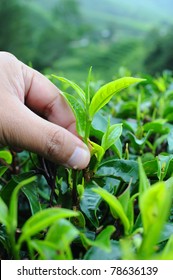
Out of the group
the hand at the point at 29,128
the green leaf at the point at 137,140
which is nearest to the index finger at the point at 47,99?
the hand at the point at 29,128

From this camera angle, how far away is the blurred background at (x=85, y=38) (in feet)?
39.7

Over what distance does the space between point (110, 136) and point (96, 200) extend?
141 mm

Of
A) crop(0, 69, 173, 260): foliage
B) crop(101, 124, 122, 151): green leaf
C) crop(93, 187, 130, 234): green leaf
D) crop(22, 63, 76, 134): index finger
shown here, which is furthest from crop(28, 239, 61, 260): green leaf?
crop(22, 63, 76, 134): index finger

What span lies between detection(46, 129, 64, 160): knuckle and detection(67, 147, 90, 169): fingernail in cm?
5

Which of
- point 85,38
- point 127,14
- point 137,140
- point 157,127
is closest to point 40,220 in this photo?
point 137,140

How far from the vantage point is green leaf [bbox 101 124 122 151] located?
2.77ft

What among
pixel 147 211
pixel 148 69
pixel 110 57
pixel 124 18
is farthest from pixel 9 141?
pixel 124 18

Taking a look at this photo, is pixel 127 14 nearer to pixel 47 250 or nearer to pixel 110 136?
pixel 110 136

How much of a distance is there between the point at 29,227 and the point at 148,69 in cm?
1171

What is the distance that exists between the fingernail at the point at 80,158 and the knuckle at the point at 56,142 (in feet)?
0.15

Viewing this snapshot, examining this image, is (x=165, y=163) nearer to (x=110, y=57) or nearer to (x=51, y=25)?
(x=110, y=57)

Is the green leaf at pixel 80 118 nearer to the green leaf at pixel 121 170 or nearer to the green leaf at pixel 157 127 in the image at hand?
the green leaf at pixel 121 170

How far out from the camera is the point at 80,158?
0.80m
